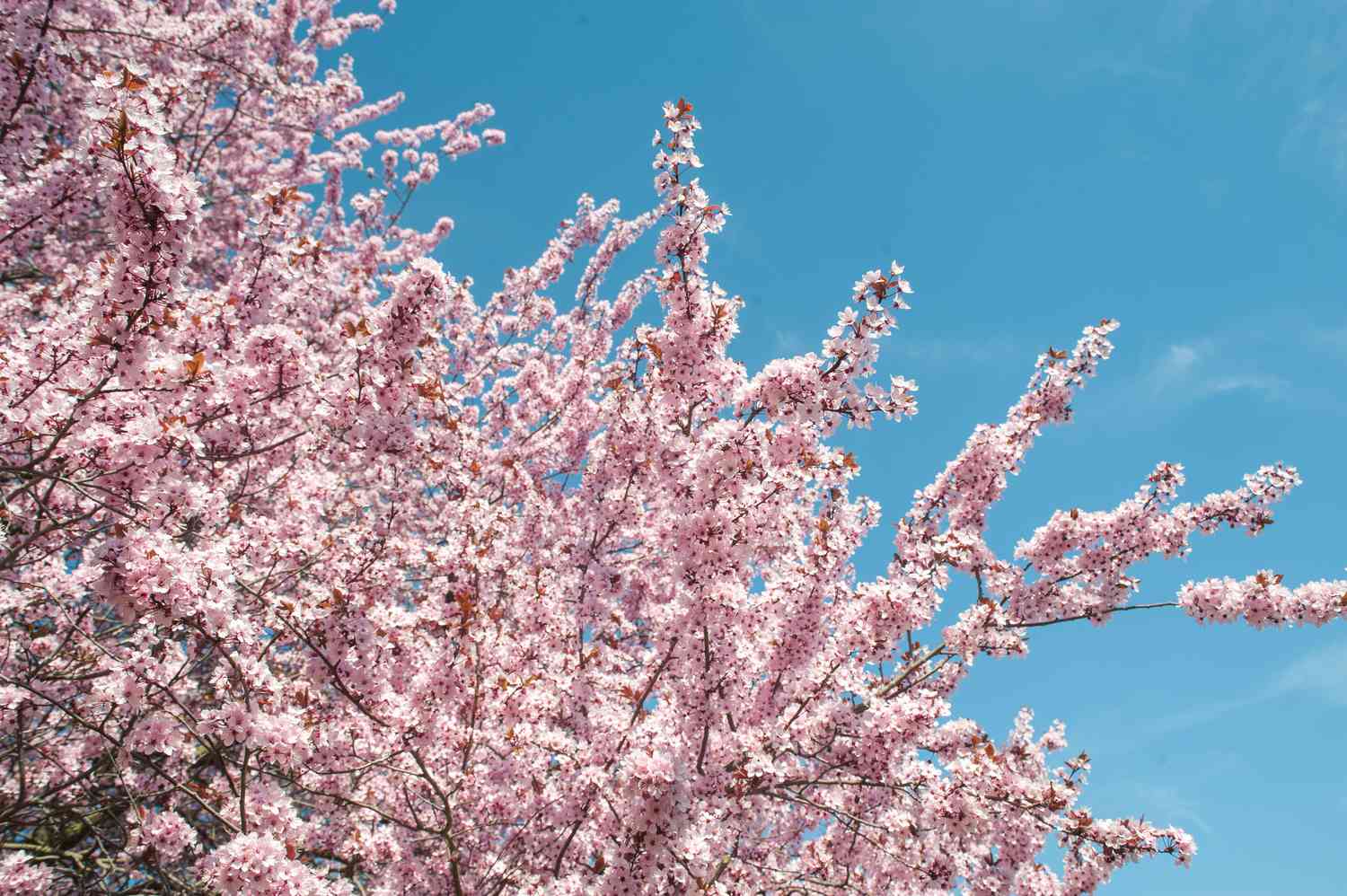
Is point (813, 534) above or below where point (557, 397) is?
below

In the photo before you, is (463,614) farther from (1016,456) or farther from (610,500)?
(1016,456)

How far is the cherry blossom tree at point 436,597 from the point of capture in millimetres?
4238

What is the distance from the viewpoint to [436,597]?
812 cm

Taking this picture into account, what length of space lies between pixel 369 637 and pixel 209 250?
933cm

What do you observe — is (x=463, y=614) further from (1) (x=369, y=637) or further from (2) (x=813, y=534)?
(2) (x=813, y=534)

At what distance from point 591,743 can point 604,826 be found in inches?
37.7

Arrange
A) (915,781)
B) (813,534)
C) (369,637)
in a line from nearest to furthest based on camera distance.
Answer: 1. (369,637)
2. (915,781)
3. (813,534)

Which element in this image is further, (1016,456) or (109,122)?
(1016,456)

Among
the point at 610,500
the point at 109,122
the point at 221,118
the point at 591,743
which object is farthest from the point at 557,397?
the point at 109,122

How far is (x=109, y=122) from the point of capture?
3266 mm

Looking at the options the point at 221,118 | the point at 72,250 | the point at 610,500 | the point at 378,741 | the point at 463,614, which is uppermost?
the point at 221,118

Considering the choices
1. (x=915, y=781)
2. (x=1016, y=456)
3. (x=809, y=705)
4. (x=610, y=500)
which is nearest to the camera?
(x=915, y=781)

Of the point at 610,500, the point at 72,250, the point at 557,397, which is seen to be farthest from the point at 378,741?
the point at 72,250

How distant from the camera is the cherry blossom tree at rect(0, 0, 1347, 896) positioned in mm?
4238
